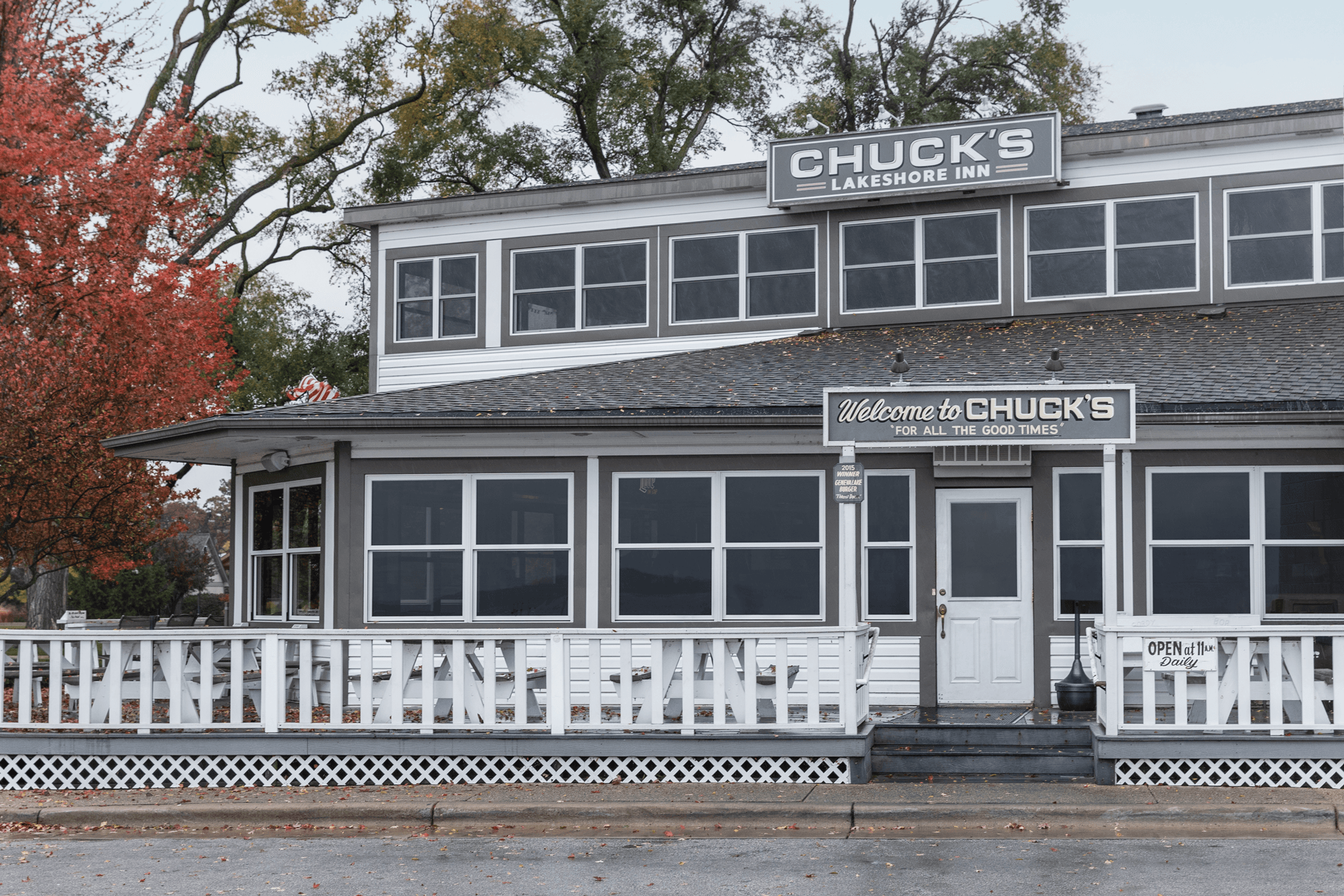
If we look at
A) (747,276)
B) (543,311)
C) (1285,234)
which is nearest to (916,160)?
(747,276)

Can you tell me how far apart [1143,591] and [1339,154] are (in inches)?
234

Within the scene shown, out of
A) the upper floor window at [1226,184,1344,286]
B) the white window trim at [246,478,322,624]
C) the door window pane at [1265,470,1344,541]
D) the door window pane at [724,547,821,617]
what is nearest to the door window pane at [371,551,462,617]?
the white window trim at [246,478,322,624]

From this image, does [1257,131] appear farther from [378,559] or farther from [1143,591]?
[378,559]

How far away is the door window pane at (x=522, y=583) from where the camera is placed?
13906mm

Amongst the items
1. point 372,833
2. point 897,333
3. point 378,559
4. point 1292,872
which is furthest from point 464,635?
Result: point 897,333

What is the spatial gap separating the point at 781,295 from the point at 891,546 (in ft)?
15.1

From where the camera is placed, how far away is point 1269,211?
15.6 meters

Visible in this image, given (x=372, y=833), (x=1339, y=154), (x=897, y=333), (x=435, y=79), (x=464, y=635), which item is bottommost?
(x=372, y=833)

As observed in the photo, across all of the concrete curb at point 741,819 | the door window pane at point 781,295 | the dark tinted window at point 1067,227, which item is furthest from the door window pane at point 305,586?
the dark tinted window at point 1067,227

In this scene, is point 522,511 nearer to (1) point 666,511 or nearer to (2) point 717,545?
(1) point 666,511

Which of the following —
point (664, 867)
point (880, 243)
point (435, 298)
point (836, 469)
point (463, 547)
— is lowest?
point (664, 867)

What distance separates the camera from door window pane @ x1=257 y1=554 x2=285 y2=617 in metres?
15.5

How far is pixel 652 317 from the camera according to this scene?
1730cm

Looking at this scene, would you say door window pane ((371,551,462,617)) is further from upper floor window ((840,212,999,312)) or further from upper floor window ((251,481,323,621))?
upper floor window ((840,212,999,312))
